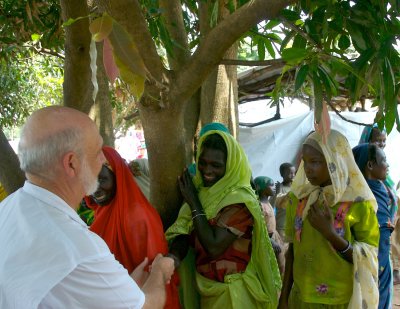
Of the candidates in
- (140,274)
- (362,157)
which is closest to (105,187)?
(140,274)

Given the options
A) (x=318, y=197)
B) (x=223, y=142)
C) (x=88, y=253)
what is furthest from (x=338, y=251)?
(x=88, y=253)

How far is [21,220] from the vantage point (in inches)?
49.8

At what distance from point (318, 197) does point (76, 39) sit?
4.82ft

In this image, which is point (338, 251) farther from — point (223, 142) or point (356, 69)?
point (356, 69)

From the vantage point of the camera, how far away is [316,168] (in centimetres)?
237

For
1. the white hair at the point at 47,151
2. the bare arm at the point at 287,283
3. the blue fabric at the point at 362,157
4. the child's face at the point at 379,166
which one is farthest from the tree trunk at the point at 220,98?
the white hair at the point at 47,151

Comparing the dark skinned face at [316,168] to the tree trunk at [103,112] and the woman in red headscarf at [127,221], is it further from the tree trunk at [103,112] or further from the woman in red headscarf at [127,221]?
the tree trunk at [103,112]

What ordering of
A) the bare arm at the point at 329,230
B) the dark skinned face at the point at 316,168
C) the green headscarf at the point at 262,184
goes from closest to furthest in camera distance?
the bare arm at the point at 329,230 → the dark skinned face at the point at 316,168 → the green headscarf at the point at 262,184

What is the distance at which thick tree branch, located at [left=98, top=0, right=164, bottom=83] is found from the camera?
1.72 meters

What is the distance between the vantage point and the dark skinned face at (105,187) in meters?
2.14

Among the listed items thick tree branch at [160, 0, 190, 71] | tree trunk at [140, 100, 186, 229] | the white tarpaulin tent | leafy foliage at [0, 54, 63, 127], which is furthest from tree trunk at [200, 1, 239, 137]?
leafy foliage at [0, 54, 63, 127]

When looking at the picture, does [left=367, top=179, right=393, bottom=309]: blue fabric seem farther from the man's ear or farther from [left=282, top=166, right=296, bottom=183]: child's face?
the man's ear

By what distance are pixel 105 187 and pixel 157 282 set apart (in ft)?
1.94

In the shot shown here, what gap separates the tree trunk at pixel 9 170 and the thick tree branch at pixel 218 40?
31.8 inches
